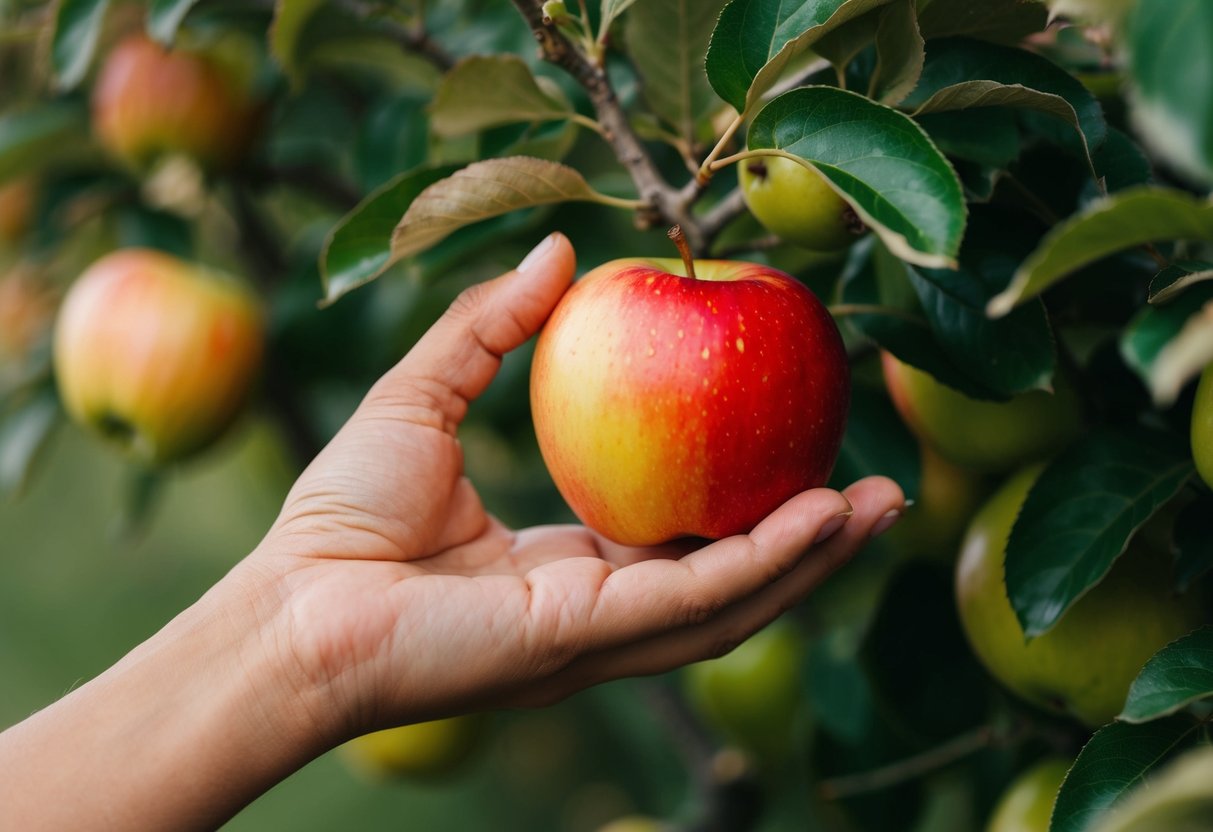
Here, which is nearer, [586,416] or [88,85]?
[586,416]

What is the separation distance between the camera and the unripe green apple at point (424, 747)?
4.15 feet

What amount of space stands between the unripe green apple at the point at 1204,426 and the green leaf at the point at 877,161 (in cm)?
17

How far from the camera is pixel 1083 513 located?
25.0 inches

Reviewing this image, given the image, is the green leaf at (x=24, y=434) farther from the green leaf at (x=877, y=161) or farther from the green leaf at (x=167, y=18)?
the green leaf at (x=877, y=161)

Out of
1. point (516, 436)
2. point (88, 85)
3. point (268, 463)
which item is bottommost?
point (268, 463)

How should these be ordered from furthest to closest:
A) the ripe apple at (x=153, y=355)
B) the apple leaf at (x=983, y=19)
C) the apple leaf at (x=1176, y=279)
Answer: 1. the ripe apple at (x=153, y=355)
2. the apple leaf at (x=983, y=19)
3. the apple leaf at (x=1176, y=279)

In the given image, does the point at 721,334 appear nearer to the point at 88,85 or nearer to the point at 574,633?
the point at 574,633

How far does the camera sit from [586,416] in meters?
0.63

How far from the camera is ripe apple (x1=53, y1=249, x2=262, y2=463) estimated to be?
1.09 m

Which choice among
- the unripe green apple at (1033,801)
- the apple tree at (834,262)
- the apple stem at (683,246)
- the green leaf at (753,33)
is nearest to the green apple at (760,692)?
the apple tree at (834,262)

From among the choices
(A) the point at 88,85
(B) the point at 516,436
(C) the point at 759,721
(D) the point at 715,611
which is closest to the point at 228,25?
(A) the point at 88,85

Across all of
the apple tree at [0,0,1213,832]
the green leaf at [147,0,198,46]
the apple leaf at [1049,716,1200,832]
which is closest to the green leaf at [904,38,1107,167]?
the apple tree at [0,0,1213,832]

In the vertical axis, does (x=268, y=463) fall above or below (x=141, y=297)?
below

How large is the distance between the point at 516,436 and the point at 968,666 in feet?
1.82
